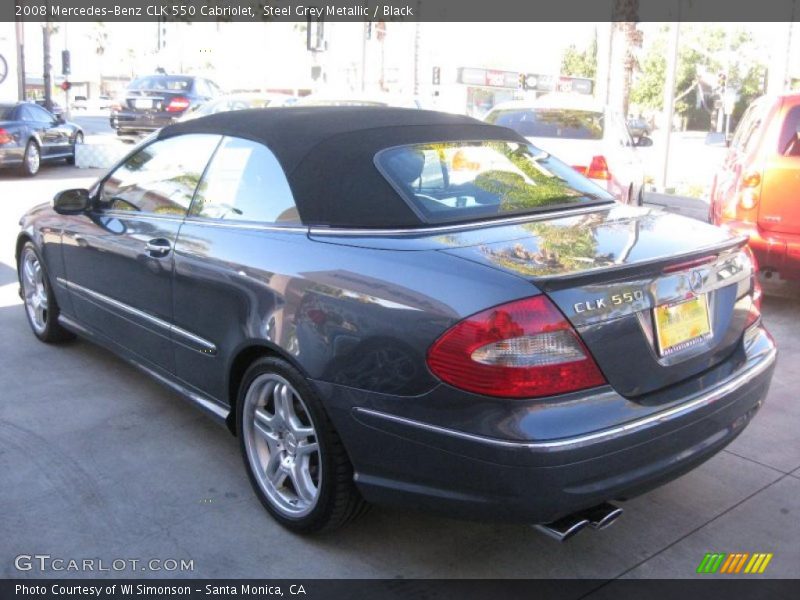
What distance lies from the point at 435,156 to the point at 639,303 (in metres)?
1.24

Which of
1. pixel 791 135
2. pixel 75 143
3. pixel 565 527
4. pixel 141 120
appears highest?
pixel 791 135

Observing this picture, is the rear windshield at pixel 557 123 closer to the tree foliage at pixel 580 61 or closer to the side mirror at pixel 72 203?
the side mirror at pixel 72 203

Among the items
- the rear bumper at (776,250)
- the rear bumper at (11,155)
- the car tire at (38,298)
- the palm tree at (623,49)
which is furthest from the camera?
the palm tree at (623,49)

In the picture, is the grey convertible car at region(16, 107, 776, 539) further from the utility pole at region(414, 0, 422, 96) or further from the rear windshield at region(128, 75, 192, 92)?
the utility pole at region(414, 0, 422, 96)

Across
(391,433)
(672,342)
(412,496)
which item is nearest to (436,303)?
(391,433)

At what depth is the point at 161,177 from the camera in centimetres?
434

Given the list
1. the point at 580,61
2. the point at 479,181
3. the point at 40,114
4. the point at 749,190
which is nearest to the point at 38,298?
the point at 479,181

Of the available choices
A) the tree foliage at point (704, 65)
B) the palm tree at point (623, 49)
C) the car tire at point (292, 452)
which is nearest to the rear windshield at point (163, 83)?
the palm tree at point (623, 49)

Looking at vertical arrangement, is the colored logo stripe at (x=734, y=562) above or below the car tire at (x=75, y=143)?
below

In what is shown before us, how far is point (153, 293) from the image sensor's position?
160 inches

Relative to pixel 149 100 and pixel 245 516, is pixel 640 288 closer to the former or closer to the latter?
pixel 245 516

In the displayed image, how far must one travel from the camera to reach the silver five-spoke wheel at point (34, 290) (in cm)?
554

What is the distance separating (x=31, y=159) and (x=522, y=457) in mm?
15521

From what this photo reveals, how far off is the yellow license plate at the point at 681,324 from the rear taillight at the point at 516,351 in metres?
0.39
